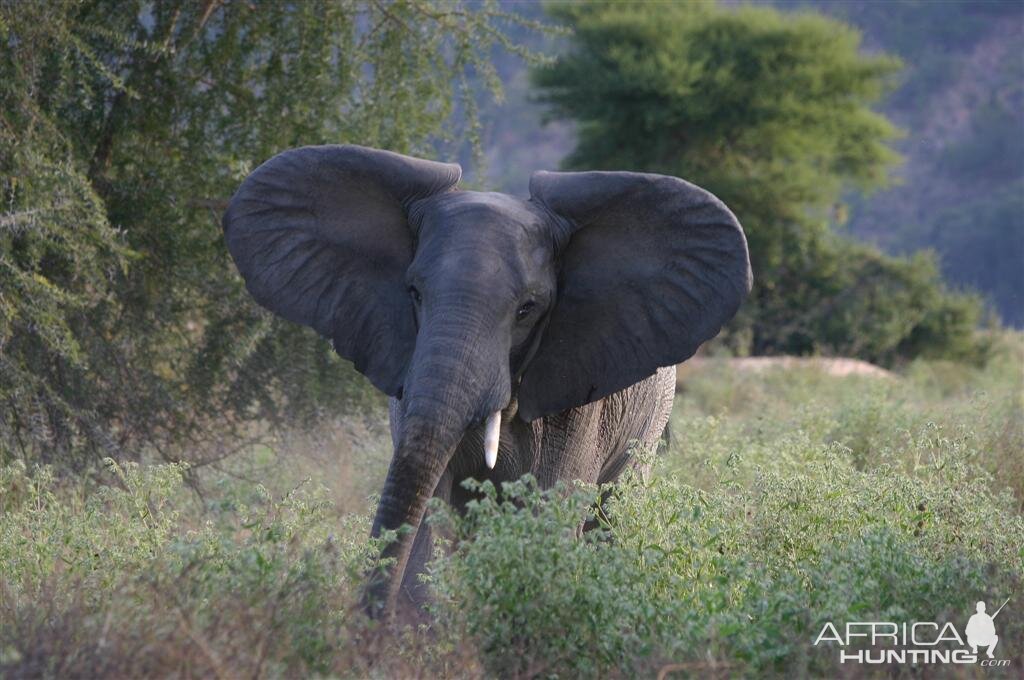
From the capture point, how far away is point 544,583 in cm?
430

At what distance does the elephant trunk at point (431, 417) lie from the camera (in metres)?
4.80

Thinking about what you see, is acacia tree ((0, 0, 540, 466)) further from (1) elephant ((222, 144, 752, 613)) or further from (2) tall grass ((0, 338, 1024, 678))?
(1) elephant ((222, 144, 752, 613))

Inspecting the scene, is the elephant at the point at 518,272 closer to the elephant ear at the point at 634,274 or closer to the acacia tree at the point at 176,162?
the elephant ear at the point at 634,274

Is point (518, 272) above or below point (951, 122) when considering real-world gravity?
above

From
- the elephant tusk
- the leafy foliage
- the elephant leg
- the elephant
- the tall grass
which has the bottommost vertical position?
the leafy foliage

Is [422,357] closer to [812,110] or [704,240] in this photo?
[704,240]

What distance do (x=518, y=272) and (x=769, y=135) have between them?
18.0 meters

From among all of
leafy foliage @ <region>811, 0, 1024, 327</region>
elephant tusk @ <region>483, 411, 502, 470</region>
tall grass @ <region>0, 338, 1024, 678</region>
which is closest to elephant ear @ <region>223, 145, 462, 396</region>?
elephant tusk @ <region>483, 411, 502, 470</region>

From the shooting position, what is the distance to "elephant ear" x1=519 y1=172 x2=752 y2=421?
5555 millimetres

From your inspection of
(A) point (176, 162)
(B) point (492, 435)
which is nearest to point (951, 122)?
(A) point (176, 162)

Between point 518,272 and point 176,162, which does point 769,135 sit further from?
point 518,272

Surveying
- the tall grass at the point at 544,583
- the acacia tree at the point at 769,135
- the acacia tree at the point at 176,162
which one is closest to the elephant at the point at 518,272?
the tall grass at the point at 544,583

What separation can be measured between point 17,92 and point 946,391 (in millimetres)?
11529

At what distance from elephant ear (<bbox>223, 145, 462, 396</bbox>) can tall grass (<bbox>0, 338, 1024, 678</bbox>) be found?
771mm
